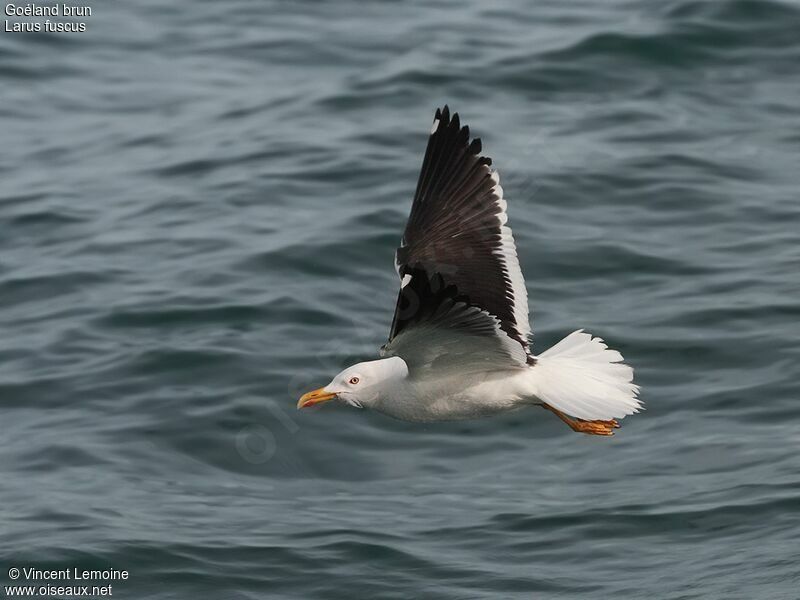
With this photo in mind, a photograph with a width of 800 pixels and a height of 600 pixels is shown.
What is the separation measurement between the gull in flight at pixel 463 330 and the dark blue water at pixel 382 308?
2.45 meters

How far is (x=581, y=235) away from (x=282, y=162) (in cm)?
363

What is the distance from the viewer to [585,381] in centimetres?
805

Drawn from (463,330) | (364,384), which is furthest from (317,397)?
(463,330)

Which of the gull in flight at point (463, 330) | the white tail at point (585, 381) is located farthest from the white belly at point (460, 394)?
the white tail at point (585, 381)

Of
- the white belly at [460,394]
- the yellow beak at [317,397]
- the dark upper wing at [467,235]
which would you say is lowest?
the white belly at [460,394]

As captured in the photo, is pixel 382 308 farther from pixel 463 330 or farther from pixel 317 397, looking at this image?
pixel 463 330

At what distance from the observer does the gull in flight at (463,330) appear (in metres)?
7.46

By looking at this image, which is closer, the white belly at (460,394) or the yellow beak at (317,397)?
the white belly at (460,394)

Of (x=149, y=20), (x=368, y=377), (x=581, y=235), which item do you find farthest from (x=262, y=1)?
(x=368, y=377)

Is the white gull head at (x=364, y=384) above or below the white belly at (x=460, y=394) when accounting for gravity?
above

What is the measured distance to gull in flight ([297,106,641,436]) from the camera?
746 cm

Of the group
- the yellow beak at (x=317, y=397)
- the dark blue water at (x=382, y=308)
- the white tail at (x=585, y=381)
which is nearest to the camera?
the white tail at (x=585, y=381)

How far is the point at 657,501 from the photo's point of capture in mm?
10961

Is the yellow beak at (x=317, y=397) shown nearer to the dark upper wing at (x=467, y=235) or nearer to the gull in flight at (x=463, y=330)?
the gull in flight at (x=463, y=330)
